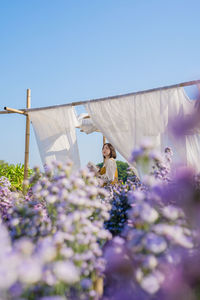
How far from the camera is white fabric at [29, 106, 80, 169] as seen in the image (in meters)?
4.77

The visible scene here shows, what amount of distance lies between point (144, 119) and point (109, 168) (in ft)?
3.67

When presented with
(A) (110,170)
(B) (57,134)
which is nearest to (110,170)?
(A) (110,170)

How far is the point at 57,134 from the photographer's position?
485cm

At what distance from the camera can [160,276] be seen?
1.08 m

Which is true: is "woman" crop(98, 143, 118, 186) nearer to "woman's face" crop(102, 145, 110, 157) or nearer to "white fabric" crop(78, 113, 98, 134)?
"woman's face" crop(102, 145, 110, 157)

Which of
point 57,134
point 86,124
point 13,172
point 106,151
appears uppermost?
point 86,124

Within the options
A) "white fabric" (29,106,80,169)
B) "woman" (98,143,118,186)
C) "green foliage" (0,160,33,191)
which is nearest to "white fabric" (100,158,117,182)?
"woman" (98,143,118,186)

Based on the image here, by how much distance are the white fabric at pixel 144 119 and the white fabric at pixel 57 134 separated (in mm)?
473

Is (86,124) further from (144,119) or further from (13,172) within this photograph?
(13,172)

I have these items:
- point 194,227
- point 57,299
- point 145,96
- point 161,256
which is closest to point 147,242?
point 161,256

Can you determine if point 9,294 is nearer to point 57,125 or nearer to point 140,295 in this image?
point 140,295

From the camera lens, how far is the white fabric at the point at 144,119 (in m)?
3.93

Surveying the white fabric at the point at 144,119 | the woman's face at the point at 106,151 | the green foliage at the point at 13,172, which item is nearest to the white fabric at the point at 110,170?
the woman's face at the point at 106,151

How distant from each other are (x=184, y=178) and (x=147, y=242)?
0.48 meters
